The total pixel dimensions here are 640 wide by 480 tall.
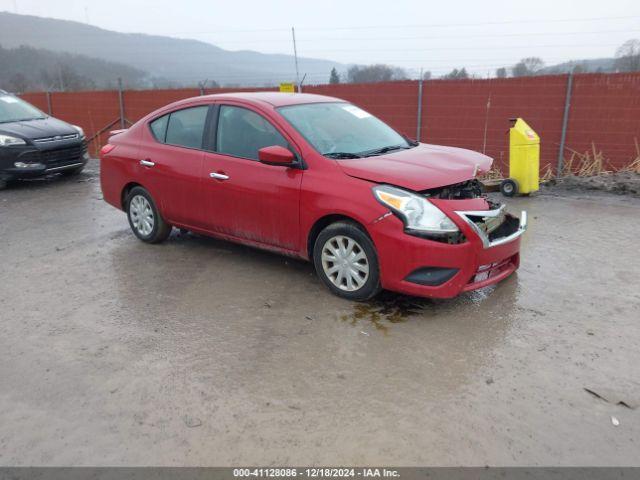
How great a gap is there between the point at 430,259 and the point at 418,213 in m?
0.35

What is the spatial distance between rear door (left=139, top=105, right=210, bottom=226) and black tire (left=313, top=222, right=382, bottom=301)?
156cm

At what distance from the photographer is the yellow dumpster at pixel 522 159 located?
25.8ft

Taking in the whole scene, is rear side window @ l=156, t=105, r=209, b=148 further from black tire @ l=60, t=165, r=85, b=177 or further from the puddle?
black tire @ l=60, t=165, r=85, b=177

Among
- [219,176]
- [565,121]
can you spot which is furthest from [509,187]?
[219,176]

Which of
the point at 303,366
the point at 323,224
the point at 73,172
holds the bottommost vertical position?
the point at 303,366

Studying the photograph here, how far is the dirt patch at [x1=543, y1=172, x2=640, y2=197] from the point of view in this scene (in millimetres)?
8227

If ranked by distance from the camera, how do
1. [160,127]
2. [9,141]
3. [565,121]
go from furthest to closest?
1. [565,121]
2. [9,141]
3. [160,127]

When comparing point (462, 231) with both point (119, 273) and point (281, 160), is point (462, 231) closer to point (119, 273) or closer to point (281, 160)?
point (281, 160)

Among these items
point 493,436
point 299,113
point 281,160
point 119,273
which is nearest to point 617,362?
point 493,436

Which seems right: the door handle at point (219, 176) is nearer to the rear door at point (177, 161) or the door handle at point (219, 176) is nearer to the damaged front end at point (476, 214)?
the rear door at point (177, 161)

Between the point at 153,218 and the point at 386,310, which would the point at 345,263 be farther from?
the point at 153,218

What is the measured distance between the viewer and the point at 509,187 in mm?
8234

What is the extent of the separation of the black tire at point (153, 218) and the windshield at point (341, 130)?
6.56 feet

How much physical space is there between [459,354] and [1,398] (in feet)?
9.48
